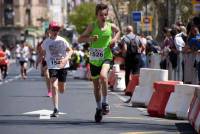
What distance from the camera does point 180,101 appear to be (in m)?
16.4

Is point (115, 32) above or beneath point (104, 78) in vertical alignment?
above

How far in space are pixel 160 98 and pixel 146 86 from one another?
2.81 metres

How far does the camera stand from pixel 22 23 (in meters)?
152

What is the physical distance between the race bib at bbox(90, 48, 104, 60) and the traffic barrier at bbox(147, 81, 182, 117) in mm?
1960

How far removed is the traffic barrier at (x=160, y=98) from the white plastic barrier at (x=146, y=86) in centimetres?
177

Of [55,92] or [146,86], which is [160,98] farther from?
[146,86]

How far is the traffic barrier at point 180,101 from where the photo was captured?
1614 centimetres

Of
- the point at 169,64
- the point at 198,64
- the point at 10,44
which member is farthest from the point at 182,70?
the point at 10,44

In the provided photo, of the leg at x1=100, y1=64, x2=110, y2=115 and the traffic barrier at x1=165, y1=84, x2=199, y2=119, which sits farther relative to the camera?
the traffic barrier at x1=165, y1=84, x2=199, y2=119

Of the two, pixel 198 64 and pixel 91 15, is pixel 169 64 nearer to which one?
pixel 198 64

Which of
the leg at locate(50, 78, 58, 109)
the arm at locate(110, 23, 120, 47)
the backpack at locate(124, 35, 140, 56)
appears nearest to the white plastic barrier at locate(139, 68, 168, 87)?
the backpack at locate(124, 35, 140, 56)

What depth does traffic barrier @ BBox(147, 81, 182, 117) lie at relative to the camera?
682 inches

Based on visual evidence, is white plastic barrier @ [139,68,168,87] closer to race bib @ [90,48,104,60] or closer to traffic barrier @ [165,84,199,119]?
traffic barrier @ [165,84,199,119]

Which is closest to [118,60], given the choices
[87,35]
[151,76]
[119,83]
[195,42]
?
[119,83]
